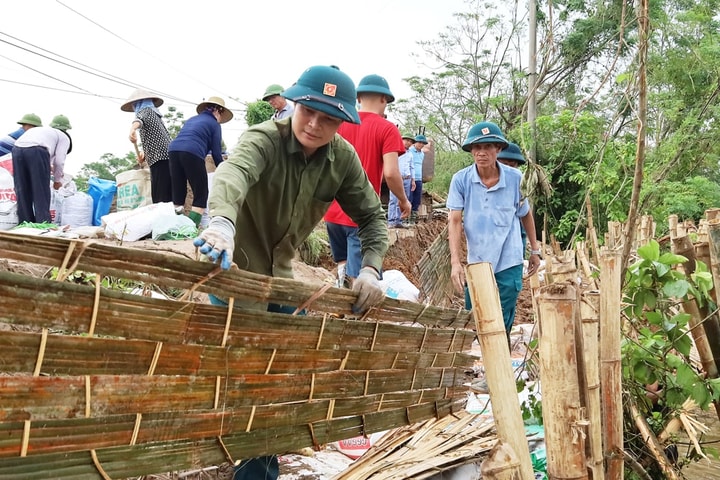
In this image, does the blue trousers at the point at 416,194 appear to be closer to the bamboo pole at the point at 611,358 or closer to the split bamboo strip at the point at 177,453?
the bamboo pole at the point at 611,358

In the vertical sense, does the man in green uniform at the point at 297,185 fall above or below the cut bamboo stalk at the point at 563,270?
above

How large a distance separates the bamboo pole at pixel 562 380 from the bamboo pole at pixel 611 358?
397 mm

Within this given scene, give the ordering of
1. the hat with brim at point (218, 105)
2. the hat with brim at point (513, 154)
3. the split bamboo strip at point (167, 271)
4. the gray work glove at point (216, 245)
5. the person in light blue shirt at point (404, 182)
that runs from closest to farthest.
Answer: the split bamboo strip at point (167, 271) < the gray work glove at point (216, 245) < the hat with brim at point (513, 154) < the hat with brim at point (218, 105) < the person in light blue shirt at point (404, 182)

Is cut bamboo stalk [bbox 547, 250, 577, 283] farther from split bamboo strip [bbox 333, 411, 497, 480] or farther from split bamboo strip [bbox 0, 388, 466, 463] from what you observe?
split bamboo strip [bbox 333, 411, 497, 480]

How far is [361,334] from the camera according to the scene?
2.00 m

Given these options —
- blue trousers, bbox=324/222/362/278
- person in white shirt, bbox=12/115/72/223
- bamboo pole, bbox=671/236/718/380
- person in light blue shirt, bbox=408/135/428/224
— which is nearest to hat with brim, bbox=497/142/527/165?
blue trousers, bbox=324/222/362/278

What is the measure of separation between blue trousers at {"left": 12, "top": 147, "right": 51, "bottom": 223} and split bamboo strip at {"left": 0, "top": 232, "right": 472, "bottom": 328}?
5080 millimetres

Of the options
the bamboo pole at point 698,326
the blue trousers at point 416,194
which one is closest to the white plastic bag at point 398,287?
the bamboo pole at point 698,326

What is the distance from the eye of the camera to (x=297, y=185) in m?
2.35

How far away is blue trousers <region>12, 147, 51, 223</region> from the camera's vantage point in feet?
19.2

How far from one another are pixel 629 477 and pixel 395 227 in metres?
6.41

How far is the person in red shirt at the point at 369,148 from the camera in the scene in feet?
12.7

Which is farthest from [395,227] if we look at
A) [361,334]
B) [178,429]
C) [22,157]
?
[178,429]

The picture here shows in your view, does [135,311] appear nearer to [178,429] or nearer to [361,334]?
[178,429]
